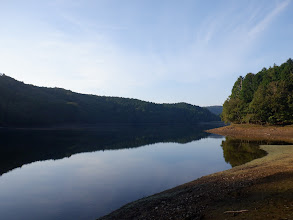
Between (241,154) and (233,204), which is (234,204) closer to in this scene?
(233,204)

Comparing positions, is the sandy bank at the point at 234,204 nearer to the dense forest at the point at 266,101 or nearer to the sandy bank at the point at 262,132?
the sandy bank at the point at 262,132

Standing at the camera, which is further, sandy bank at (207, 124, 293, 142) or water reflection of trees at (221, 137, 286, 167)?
sandy bank at (207, 124, 293, 142)

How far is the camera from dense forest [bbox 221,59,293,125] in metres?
81.1

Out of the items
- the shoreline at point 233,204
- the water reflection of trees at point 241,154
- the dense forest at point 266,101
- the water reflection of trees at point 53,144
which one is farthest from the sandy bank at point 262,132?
the shoreline at point 233,204

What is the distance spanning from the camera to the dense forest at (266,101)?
8112 cm

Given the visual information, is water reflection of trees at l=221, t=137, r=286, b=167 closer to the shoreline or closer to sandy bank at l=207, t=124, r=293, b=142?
the shoreline

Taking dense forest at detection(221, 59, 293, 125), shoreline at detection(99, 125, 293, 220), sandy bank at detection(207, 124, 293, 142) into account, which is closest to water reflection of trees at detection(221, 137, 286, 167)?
shoreline at detection(99, 125, 293, 220)

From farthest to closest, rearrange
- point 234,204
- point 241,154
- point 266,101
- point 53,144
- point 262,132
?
point 266,101 → point 262,132 → point 53,144 → point 241,154 → point 234,204

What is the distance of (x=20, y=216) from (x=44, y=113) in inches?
6594

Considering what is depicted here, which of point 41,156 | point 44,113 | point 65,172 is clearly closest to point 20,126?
point 44,113

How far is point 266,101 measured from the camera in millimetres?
85250

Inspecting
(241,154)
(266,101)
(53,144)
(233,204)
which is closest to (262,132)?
(266,101)

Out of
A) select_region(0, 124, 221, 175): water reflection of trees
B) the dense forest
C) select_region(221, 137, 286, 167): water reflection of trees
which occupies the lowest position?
select_region(221, 137, 286, 167): water reflection of trees

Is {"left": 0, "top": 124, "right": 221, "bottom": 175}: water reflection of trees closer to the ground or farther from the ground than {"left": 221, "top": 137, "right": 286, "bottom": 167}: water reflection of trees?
farther from the ground
